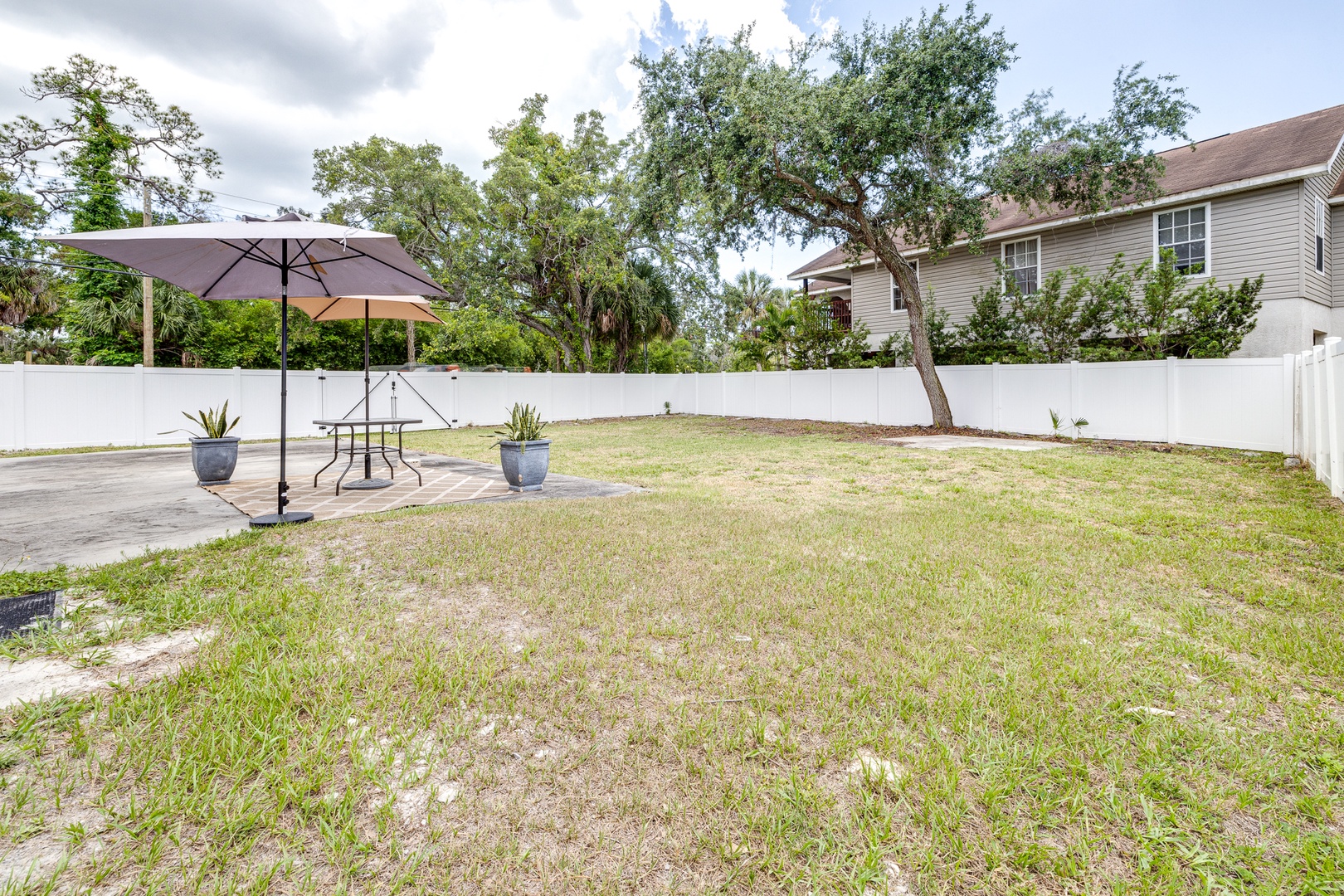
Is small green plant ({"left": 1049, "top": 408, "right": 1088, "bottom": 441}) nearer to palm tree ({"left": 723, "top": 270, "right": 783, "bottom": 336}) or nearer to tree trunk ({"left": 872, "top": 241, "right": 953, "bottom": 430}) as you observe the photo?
tree trunk ({"left": 872, "top": 241, "right": 953, "bottom": 430})

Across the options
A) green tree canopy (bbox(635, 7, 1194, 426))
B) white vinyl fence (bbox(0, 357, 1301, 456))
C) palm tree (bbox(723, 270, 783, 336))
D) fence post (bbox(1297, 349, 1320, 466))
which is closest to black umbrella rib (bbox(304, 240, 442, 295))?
white vinyl fence (bbox(0, 357, 1301, 456))

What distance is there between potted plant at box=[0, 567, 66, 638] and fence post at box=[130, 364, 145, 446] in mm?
10983

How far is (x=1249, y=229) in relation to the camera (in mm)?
11602

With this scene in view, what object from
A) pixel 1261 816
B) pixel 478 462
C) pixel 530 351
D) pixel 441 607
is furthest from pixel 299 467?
pixel 530 351

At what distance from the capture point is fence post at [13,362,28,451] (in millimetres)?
10750

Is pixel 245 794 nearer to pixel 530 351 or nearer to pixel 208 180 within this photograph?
pixel 208 180

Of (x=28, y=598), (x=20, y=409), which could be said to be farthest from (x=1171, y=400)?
(x=20, y=409)

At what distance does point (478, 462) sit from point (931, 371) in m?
9.69

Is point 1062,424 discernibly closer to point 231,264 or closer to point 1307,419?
point 1307,419

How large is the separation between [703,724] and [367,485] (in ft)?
18.0

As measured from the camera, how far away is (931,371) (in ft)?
43.1

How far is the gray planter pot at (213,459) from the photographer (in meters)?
6.39

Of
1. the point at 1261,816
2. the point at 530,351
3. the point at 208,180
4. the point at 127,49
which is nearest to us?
the point at 1261,816

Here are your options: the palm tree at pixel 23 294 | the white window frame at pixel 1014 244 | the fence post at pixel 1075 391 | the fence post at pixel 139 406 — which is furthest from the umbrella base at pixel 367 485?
the palm tree at pixel 23 294
